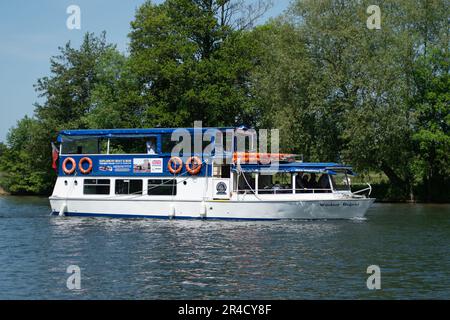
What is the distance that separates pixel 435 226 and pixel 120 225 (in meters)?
18.1

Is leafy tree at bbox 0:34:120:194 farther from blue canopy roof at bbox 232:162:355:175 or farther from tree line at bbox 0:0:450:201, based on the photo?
blue canopy roof at bbox 232:162:355:175

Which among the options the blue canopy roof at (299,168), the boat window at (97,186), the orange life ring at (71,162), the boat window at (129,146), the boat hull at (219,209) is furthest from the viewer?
the boat window at (129,146)

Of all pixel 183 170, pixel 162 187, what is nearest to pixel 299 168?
pixel 183 170

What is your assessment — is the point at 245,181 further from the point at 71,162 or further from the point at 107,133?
the point at 71,162

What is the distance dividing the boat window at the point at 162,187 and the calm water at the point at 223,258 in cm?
214

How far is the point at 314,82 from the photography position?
59.8 meters

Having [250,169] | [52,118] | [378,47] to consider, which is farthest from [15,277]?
[52,118]

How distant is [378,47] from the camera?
5953cm

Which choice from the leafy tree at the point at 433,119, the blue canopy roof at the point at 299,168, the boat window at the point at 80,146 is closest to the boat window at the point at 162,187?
the blue canopy roof at the point at 299,168

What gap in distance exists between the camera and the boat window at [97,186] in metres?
43.8

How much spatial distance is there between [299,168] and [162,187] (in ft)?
28.7

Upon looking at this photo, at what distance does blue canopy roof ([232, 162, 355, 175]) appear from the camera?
130 feet

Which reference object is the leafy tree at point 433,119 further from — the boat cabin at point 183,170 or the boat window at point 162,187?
the boat window at point 162,187
